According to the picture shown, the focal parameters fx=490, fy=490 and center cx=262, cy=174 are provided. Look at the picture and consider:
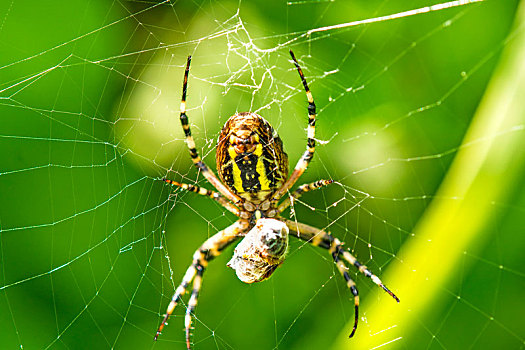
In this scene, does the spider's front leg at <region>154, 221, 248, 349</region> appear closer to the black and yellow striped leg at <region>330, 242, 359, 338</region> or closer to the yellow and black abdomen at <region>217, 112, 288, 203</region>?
the yellow and black abdomen at <region>217, 112, 288, 203</region>

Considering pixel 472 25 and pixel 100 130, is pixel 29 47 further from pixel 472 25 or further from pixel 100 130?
pixel 472 25

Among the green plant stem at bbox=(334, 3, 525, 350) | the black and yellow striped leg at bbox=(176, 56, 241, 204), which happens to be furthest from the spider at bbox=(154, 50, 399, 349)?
the green plant stem at bbox=(334, 3, 525, 350)

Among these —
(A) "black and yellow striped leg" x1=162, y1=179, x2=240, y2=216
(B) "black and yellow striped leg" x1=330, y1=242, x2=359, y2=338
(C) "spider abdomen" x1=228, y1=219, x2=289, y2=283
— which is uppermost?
(A) "black and yellow striped leg" x1=162, y1=179, x2=240, y2=216

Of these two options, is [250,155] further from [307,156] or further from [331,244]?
[331,244]

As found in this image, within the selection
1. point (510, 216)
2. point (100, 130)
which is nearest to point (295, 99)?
point (100, 130)

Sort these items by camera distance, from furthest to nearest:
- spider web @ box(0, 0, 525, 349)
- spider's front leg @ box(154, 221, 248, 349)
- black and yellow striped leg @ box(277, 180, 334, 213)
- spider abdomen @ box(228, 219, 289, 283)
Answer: spider's front leg @ box(154, 221, 248, 349) → black and yellow striped leg @ box(277, 180, 334, 213) → spider web @ box(0, 0, 525, 349) → spider abdomen @ box(228, 219, 289, 283)

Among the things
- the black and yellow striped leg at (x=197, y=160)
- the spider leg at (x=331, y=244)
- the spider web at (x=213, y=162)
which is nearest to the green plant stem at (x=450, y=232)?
the spider web at (x=213, y=162)
